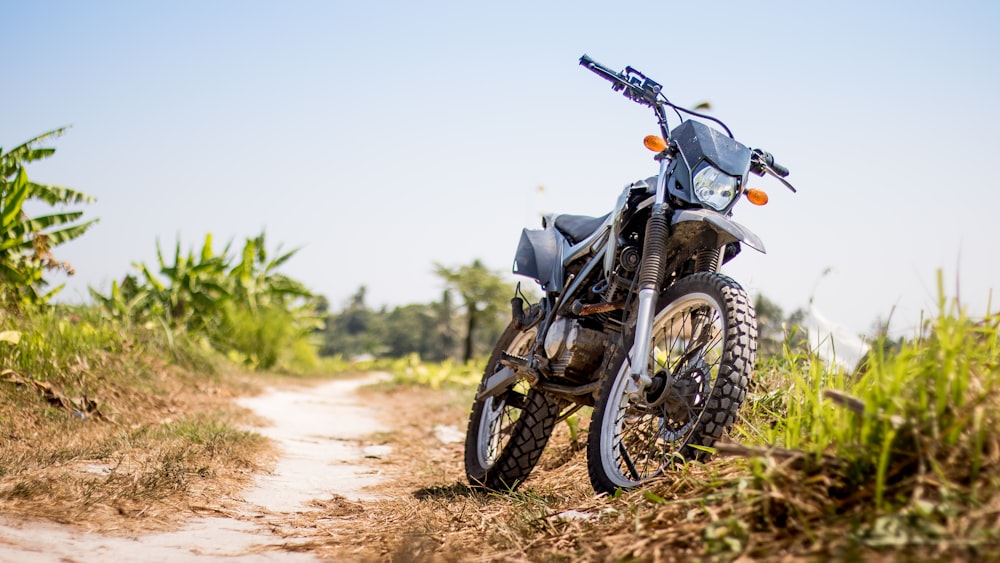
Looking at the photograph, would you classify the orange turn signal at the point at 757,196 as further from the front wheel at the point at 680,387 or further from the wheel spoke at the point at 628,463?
the wheel spoke at the point at 628,463

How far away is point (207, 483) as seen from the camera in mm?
3424

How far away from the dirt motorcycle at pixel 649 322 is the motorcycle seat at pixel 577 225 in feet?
0.04

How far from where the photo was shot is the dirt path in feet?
7.40

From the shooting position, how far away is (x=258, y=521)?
2967 mm

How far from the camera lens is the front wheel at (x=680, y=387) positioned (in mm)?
2668

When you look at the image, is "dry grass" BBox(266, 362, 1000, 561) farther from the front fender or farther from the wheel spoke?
the front fender

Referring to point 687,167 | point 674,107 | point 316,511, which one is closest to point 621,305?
point 687,167

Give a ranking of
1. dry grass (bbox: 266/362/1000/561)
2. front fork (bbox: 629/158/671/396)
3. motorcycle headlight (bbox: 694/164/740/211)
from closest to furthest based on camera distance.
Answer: dry grass (bbox: 266/362/1000/561)
front fork (bbox: 629/158/671/396)
motorcycle headlight (bbox: 694/164/740/211)

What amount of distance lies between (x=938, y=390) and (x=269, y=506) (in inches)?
106

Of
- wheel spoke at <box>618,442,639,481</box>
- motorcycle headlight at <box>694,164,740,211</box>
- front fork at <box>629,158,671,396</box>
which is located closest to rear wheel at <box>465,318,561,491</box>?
wheel spoke at <box>618,442,639,481</box>

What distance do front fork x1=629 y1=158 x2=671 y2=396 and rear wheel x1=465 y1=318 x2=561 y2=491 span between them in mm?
919

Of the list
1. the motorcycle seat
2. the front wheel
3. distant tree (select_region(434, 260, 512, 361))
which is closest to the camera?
the front wheel

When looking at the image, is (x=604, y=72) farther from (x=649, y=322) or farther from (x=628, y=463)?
(x=628, y=463)

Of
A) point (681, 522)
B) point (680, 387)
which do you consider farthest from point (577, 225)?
point (681, 522)
